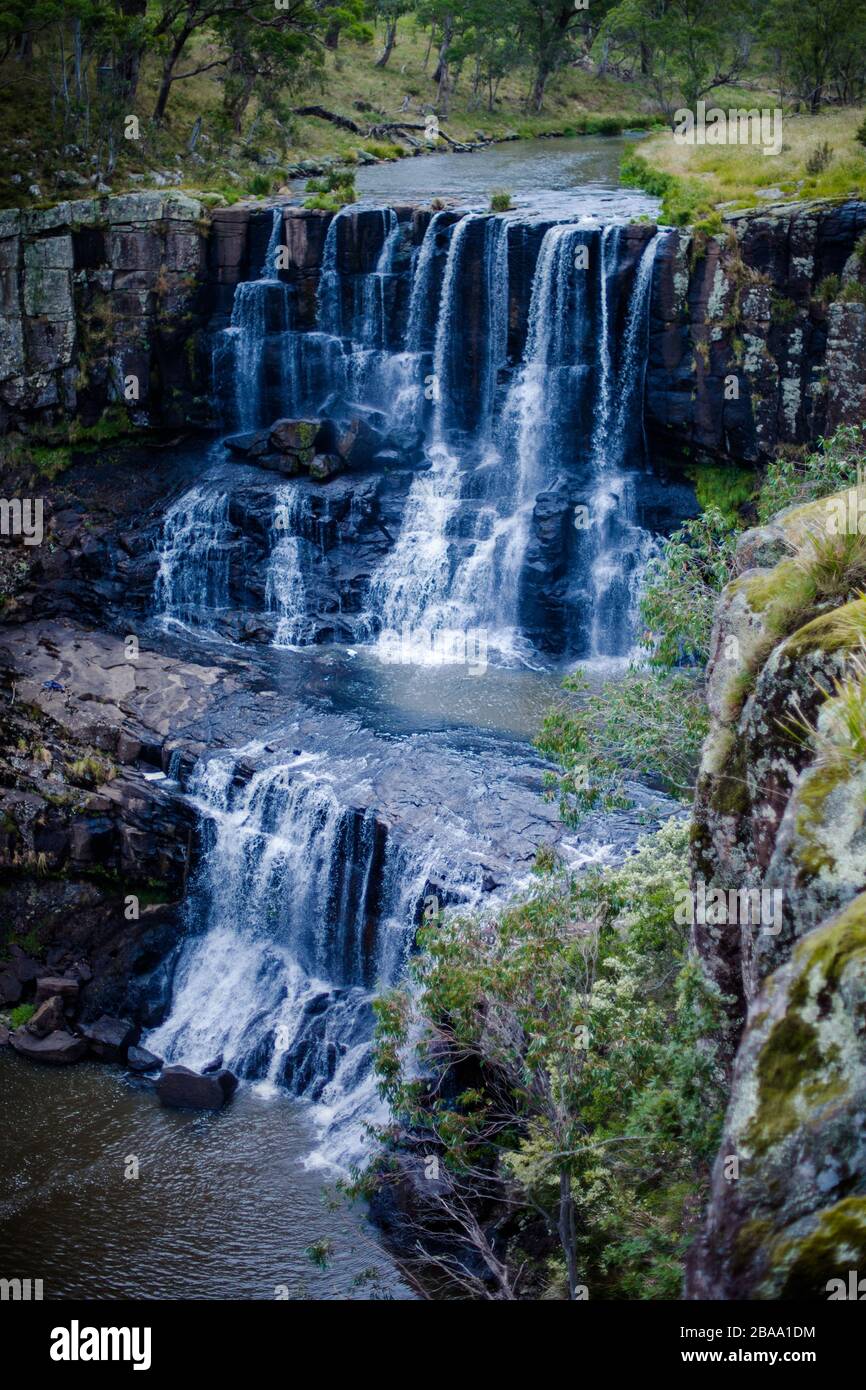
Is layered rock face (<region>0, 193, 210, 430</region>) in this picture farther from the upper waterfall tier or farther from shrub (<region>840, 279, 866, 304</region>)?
shrub (<region>840, 279, 866, 304</region>)

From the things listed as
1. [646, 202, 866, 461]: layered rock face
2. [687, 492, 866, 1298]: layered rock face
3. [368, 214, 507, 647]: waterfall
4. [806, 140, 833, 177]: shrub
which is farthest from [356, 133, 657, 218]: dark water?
[687, 492, 866, 1298]: layered rock face

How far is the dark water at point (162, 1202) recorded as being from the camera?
17.1 meters

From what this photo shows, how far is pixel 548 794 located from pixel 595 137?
5077 centimetres

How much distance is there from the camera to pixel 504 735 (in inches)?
1034

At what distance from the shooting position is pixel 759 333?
3086cm

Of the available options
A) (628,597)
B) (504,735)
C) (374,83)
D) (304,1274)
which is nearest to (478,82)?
(374,83)

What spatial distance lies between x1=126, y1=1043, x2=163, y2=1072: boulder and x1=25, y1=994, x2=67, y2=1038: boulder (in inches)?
62.4

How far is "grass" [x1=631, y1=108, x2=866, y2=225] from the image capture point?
32125mm

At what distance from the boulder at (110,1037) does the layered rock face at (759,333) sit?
19965mm

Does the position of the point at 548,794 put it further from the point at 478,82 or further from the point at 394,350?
the point at 478,82

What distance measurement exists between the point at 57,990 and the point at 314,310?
2101 cm

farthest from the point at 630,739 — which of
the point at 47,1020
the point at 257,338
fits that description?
the point at 257,338

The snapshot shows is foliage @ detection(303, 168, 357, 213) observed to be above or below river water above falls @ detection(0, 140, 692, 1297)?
above
